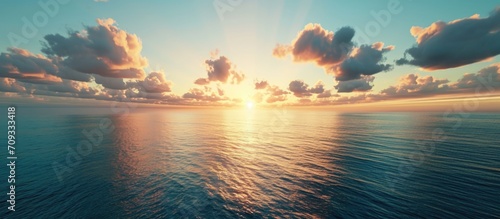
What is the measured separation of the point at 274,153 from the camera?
191 ft

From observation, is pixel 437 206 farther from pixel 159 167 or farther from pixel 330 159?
pixel 159 167

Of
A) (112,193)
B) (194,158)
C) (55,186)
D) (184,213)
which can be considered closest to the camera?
(184,213)

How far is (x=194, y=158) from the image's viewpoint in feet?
173

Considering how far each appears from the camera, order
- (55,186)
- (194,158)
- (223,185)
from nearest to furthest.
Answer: (55,186) → (223,185) → (194,158)

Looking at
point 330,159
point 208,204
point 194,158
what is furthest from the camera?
point 194,158

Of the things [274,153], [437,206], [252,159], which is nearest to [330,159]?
[274,153]

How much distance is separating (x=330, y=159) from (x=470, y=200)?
81.1 ft

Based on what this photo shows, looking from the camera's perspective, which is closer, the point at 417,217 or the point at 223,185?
the point at 417,217

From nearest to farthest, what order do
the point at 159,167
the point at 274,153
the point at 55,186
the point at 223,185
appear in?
the point at 55,186, the point at 223,185, the point at 159,167, the point at 274,153

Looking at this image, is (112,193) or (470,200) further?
(112,193)

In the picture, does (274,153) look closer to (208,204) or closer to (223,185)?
(223,185)

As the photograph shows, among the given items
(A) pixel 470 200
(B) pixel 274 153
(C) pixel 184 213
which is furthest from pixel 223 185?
(A) pixel 470 200

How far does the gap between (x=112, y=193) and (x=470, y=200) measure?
53761 millimetres

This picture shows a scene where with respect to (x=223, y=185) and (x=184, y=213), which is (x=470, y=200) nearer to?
(x=223, y=185)
